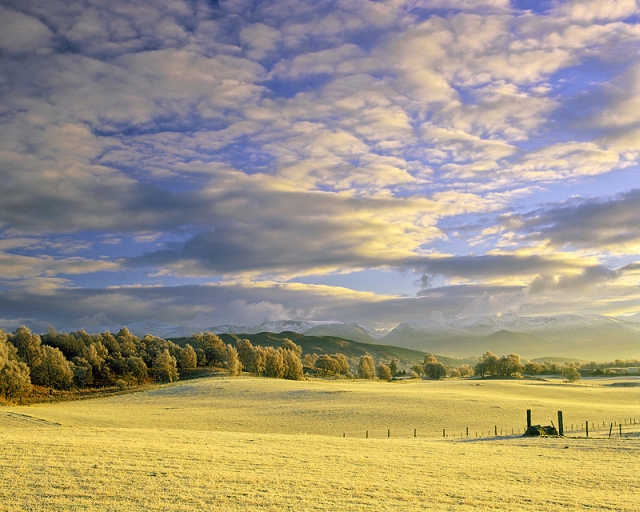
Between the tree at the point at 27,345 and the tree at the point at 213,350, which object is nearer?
the tree at the point at 27,345

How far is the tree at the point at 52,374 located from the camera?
116188mm

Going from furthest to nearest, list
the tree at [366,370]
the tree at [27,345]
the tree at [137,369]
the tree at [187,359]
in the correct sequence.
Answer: the tree at [366,370], the tree at [187,359], the tree at [137,369], the tree at [27,345]

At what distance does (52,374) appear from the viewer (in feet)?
383

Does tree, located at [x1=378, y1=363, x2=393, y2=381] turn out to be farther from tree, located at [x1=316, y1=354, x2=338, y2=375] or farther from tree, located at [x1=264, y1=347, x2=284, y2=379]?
tree, located at [x1=264, y1=347, x2=284, y2=379]

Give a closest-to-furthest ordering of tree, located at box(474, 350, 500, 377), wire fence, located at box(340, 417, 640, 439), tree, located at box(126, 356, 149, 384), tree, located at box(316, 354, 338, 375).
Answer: wire fence, located at box(340, 417, 640, 439) < tree, located at box(126, 356, 149, 384) < tree, located at box(474, 350, 500, 377) < tree, located at box(316, 354, 338, 375)

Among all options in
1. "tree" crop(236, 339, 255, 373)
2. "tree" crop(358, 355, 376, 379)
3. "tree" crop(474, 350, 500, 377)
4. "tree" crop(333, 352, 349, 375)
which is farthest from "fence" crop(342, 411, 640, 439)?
"tree" crop(333, 352, 349, 375)

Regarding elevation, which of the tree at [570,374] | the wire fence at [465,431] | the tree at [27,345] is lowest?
the tree at [570,374]

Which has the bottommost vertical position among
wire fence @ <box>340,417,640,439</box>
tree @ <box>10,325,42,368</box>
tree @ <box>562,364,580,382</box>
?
tree @ <box>562,364,580,382</box>

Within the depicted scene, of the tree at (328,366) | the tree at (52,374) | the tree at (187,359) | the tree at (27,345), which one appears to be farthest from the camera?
the tree at (328,366)

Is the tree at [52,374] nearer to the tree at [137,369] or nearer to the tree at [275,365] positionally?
the tree at [137,369]

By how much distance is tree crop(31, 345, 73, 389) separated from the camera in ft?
381

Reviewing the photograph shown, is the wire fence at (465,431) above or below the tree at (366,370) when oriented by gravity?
above

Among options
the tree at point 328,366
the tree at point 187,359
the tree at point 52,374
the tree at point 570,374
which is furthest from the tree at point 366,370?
the tree at point 52,374

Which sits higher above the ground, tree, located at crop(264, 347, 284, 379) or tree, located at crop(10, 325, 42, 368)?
tree, located at crop(10, 325, 42, 368)
